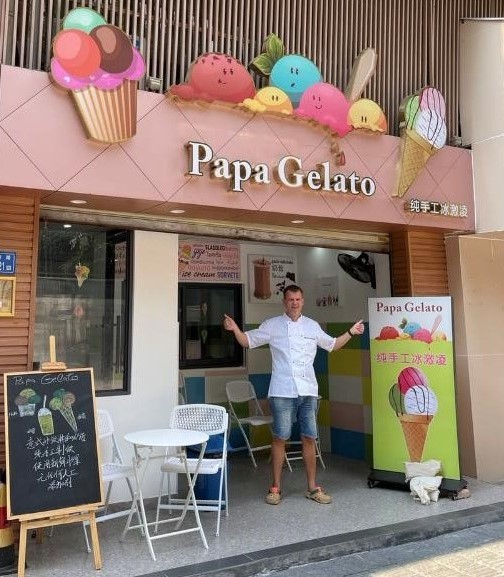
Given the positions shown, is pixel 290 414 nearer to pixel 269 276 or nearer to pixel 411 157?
pixel 411 157

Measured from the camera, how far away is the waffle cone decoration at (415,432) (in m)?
4.86

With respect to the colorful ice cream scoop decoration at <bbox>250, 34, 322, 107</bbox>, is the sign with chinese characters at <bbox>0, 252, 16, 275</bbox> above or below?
below

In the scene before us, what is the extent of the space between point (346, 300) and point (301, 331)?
191cm

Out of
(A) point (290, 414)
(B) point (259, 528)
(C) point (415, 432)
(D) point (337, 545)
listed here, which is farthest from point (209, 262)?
(D) point (337, 545)

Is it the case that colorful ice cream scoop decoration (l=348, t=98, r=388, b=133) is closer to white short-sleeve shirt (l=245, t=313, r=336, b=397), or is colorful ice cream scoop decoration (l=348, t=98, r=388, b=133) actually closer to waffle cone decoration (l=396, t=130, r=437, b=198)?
waffle cone decoration (l=396, t=130, r=437, b=198)

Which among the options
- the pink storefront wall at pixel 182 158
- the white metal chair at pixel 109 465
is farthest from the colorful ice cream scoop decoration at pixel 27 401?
the pink storefront wall at pixel 182 158

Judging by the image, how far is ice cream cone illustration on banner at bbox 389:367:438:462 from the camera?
4.86 meters

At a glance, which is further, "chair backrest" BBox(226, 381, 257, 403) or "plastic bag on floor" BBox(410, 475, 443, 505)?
"chair backrest" BBox(226, 381, 257, 403)

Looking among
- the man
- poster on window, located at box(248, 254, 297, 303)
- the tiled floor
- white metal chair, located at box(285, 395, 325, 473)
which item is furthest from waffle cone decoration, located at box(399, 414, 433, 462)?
poster on window, located at box(248, 254, 297, 303)

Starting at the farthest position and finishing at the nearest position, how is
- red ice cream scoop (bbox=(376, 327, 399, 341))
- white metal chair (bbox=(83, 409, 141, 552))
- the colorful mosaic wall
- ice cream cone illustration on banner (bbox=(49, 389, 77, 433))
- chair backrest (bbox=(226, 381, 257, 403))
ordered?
1. chair backrest (bbox=(226, 381, 257, 403))
2. the colorful mosaic wall
3. red ice cream scoop (bbox=(376, 327, 399, 341))
4. white metal chair (bbox=(83, 409, 141, 552))
5. ice cream cone illustration on banner (bbox=(49, 389, 77, 433))

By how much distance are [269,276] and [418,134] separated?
9.22 feet

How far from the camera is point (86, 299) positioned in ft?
15.4

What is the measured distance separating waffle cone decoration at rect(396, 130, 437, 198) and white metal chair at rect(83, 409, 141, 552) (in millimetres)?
3190

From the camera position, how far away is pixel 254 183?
442 centimetres
